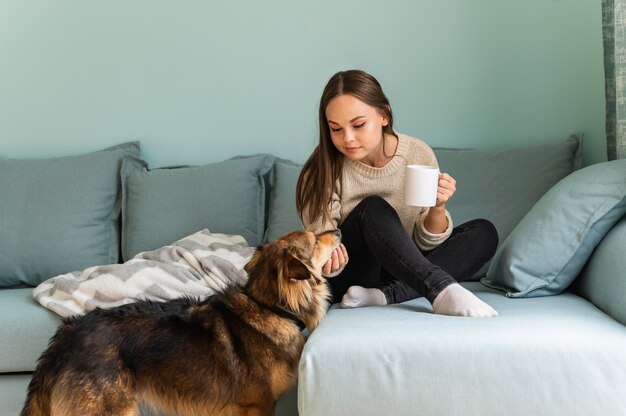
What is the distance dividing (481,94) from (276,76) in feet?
2.99

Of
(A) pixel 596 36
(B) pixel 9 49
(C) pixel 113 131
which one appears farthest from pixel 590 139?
(B) pixel 9 49

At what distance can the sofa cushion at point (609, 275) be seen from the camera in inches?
81.1

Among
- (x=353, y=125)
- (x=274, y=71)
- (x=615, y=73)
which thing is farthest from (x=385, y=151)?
(x=274, y=71)

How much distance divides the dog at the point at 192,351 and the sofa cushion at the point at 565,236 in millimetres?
660

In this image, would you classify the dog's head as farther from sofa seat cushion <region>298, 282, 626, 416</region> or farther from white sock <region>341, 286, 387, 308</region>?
sofa seat cushion <region>298, 282, 626, 416</region>

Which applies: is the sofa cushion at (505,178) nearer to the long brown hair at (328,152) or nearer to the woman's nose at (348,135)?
the long brown hair at (328,152)

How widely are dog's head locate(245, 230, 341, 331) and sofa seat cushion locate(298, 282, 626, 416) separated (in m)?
0.25

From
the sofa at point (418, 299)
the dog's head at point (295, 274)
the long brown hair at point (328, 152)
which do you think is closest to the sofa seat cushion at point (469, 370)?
the sofa at point (418, 299)

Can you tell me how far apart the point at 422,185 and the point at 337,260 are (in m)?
0.39

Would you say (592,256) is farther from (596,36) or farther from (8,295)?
(8,295)

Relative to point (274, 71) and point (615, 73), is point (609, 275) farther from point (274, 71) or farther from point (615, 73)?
point (274, 71)

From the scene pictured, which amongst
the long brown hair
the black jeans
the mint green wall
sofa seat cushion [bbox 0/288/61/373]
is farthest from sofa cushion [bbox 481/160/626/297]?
sofa seat cushion [bbox 0/288/61/373]

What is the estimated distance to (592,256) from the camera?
2336 millimetres

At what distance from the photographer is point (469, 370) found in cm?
182
